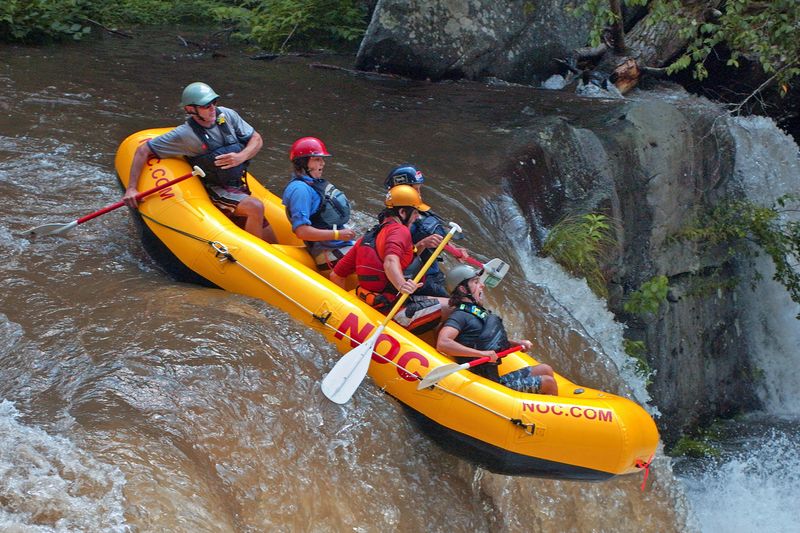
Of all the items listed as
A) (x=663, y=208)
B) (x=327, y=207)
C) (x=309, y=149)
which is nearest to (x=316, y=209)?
(x=327, y=207)

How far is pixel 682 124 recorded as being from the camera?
10906 millimetres

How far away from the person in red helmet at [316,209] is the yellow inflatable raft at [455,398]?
29 centimetres

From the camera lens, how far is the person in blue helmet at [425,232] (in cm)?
582

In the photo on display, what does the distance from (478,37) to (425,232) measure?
768cm

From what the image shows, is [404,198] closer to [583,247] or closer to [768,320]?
[583,247]

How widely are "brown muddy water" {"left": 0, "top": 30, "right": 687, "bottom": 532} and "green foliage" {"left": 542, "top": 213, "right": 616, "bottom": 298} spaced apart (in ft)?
1.43

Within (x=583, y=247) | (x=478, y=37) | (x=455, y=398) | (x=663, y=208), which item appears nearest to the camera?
(x=455, y=398)

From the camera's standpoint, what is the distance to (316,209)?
6.11 metres

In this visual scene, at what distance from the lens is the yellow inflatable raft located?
516 cm

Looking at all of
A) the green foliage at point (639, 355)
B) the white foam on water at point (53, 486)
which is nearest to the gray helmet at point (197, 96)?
the white foam on water at point (53, 486)

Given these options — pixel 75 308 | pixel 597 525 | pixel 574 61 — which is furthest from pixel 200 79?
pixel 597 525

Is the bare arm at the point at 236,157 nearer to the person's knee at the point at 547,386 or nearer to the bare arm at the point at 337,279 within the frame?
the bare arm at the point at 337,279

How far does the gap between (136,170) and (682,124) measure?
6937 millimetres

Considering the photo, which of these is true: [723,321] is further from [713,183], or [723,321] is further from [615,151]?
[615,151]
